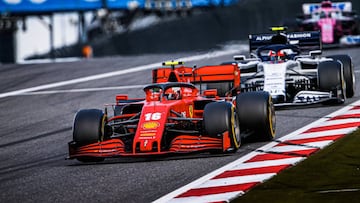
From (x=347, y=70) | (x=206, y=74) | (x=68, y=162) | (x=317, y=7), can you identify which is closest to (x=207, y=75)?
(x=206, y=74)

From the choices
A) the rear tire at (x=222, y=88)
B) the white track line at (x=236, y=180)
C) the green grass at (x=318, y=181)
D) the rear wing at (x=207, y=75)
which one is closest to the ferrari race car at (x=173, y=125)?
the green grass at (x=318, y=181)

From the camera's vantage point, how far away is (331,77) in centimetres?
1666

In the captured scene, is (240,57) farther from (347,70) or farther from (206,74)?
(206,74)

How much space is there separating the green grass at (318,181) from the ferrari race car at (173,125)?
121cm

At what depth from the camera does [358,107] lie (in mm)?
16672

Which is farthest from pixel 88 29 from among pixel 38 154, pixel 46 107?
pixel 38 154

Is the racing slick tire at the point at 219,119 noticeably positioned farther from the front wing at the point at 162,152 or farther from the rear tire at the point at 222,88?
the rear tire at the point at 222,88

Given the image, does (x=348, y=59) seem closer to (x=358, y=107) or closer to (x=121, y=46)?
(x=358, y=107)

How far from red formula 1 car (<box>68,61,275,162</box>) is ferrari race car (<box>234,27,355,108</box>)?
3471 mm

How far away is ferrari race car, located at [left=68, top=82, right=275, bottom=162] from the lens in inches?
473

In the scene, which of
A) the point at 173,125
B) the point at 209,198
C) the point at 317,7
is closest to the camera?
the point at 209,198

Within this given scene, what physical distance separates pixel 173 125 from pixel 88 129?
3.60 feet

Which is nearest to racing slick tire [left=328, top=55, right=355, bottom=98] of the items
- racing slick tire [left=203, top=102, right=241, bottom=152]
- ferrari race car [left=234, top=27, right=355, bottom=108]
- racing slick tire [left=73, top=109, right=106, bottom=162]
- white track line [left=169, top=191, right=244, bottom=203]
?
ferrari race car [left=234, top=27, right=355, bottom=108]

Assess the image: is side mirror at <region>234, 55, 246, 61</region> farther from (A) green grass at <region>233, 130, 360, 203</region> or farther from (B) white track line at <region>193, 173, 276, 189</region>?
(B) white track line at <region>193, 173, 276, 189</region>
